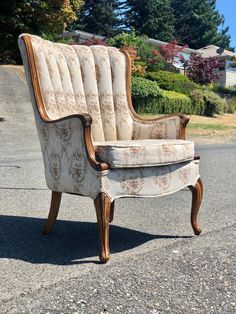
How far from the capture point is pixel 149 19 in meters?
58.0

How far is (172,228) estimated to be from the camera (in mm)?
4301

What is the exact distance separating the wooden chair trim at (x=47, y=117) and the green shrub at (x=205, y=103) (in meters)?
19.3

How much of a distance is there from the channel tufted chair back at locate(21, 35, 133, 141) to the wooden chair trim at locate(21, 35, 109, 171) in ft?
0.13

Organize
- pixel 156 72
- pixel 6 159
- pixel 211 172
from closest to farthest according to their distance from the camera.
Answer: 1. pixel 211 172
2. pixel 6 159
3. pixel 156 72

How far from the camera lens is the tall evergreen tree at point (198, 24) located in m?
65.6

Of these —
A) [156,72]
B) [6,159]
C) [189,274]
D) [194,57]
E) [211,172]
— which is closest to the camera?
[189,274]

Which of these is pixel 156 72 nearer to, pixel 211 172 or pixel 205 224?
pixel 211 172

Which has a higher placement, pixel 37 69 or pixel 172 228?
pixel 37 69

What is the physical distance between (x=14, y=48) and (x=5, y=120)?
9.19 metres

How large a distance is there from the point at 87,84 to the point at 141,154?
3.85 ft

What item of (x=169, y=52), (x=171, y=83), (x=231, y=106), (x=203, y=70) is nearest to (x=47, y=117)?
(x=171, y=83)

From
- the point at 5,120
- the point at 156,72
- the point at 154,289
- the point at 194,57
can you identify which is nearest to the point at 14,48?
the point at 156,72

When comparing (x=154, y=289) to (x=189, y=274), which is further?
(x=189, y=274)

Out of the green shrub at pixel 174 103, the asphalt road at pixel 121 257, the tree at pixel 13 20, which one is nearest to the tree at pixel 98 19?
the tree at pixel 13 20
